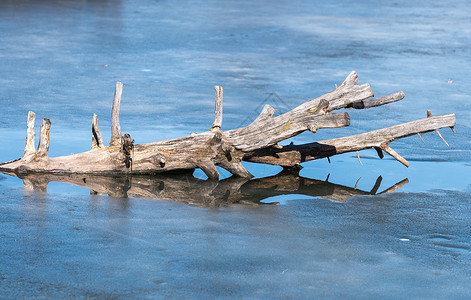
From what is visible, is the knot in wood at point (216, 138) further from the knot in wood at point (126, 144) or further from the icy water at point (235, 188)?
the knot in wood at point (126, 144)

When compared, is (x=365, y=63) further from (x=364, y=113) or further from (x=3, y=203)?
(x=3, y=203)

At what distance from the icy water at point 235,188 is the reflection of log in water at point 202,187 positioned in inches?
2.1

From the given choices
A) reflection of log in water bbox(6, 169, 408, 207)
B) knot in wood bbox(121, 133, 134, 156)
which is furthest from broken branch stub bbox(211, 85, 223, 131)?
knot in wood bbox(121, 133, 134, 156)

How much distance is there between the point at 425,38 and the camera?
2533 cm

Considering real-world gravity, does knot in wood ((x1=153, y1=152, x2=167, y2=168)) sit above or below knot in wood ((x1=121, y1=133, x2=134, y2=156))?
below

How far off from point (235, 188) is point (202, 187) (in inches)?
18.3

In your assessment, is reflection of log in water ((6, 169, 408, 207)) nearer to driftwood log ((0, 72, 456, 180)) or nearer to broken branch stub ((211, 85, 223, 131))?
driftwood log ((0, 72, 456, 180))

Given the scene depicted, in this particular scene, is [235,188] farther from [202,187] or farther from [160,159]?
[160,159]

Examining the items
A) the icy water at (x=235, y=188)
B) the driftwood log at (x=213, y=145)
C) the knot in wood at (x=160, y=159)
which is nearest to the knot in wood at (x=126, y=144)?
the driftwood log at (x=213, y=145)

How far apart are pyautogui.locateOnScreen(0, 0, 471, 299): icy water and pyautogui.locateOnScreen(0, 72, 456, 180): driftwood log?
0.36 metres

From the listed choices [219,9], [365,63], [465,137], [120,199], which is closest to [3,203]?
[120,199]

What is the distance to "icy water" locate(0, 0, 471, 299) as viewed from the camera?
22.4ft

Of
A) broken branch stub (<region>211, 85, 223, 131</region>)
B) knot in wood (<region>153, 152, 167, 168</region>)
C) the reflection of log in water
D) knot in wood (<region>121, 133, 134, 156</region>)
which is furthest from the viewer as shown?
broken branch stub (<region>211, 85, 223, 131</region>)

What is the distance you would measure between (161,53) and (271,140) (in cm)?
1149
